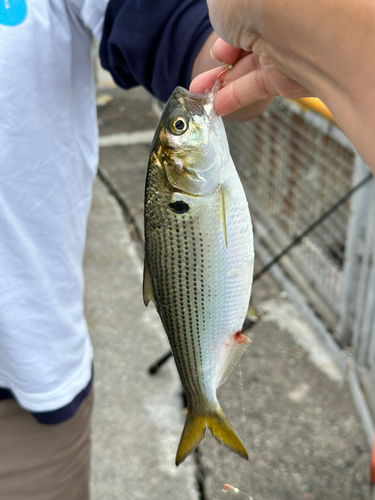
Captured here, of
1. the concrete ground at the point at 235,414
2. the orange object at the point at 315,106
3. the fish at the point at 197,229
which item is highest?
the fish at the point at 197,229

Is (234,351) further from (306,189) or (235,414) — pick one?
(306,189)

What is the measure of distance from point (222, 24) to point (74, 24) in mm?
536

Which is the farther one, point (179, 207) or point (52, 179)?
point (52, 179)

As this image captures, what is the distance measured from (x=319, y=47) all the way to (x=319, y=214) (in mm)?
2694

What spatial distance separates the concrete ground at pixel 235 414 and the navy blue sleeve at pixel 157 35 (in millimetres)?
1423

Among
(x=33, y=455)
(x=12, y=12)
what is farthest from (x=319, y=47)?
(x=33, y=455)

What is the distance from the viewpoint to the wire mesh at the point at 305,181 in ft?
10.1

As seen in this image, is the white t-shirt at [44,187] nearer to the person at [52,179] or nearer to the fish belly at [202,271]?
the person at [52,179]

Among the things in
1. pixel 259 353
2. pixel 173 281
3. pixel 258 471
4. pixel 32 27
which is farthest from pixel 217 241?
pixel 259 353

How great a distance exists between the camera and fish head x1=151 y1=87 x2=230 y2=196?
1072 mm

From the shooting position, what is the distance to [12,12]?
1.15m

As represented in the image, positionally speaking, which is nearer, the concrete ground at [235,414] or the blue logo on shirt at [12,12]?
the blue logo on shirt at [12,12]

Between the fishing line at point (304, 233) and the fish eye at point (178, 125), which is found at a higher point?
the fish eye at point (178, 125)

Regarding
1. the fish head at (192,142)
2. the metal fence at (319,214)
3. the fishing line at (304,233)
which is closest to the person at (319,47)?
the fish head at (192,142)
